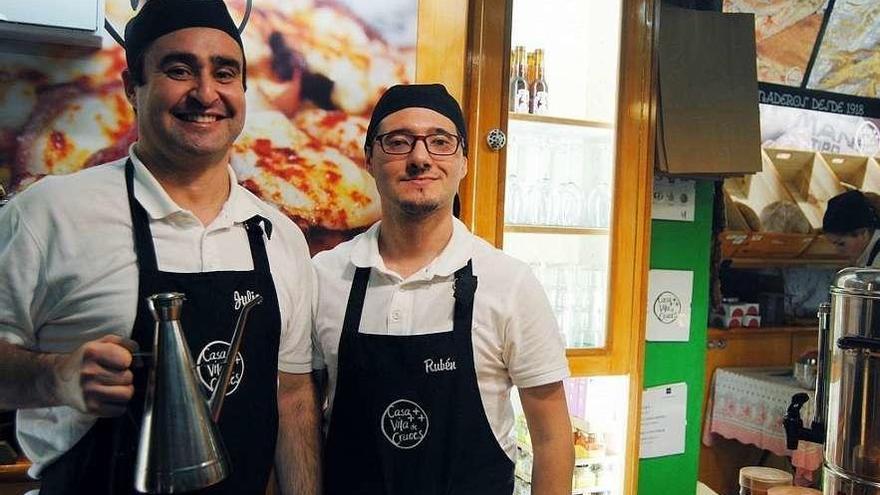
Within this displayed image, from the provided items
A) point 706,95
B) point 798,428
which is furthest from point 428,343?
point 706,95

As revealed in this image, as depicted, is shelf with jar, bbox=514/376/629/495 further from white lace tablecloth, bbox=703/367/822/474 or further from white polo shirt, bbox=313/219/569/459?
white lace tablecloth, bbox=703/367/822/474

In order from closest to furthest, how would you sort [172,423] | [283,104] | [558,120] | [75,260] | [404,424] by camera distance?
[172,423]
[75,260]
[404,424]
[283,104]
[558,120]

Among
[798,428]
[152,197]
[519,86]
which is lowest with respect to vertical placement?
[798,428]

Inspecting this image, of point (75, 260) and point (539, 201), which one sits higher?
point (539, 201)

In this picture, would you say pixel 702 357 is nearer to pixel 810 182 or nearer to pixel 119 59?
A: pixel 810 182

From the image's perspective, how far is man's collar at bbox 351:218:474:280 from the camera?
1.67 meters

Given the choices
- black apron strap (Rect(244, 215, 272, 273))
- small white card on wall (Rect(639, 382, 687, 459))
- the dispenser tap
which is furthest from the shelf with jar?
black apron strap (Rect(244, 215, 272, 273))

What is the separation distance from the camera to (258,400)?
4.87ft

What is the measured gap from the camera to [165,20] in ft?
4.57

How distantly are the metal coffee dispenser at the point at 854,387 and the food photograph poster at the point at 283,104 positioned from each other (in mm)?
1388

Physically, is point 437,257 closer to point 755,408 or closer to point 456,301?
point 456,301

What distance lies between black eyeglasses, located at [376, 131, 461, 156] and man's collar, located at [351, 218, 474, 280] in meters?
0.21

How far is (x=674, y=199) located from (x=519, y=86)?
3.38 ft

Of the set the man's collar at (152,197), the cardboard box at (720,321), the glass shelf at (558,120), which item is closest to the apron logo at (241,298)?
the man's collar at (152,197)
